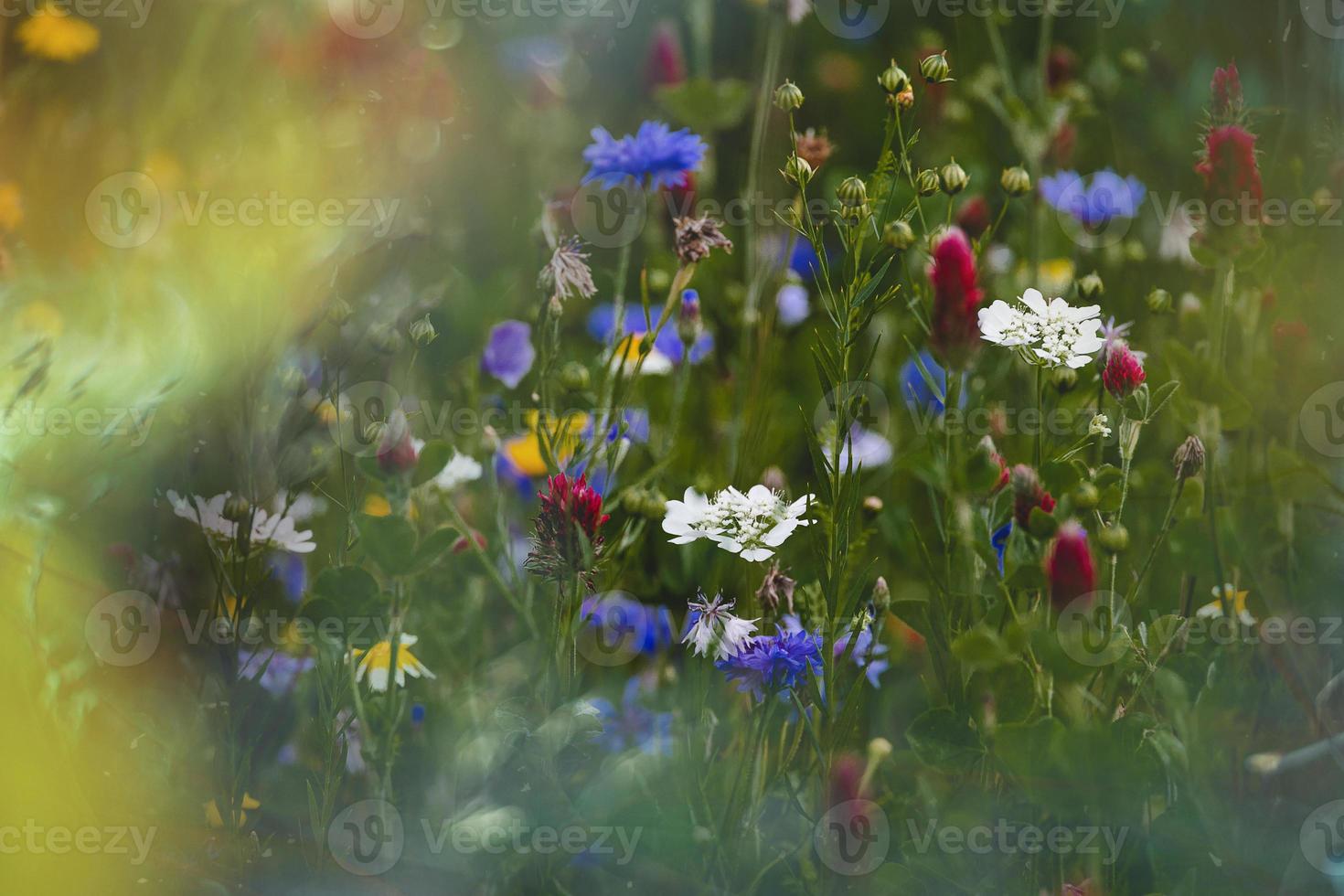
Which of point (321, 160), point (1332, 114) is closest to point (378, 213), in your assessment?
point (321, 160)

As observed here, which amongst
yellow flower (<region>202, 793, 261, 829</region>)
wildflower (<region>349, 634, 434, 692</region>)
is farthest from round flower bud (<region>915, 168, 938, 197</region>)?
yellow flower (<region>202, 793, 261, 829</region>)

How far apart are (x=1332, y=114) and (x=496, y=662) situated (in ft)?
2.92

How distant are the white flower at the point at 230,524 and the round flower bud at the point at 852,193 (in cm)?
44

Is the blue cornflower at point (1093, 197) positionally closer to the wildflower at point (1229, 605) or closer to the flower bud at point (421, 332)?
the wildflower at point (1229, 605)

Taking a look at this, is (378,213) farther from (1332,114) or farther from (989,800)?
(1332,114)

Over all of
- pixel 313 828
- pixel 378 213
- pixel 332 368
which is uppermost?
pixel 378 213

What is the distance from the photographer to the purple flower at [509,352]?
3.85 ft

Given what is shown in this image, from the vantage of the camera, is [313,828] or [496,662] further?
[496,662]

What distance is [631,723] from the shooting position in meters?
0.94

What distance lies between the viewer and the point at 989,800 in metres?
0.78

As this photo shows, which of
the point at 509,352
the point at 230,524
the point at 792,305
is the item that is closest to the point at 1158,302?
the point at 792,305

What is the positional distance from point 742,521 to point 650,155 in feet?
1.10

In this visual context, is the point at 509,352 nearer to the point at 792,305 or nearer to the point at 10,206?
the point at 792,305

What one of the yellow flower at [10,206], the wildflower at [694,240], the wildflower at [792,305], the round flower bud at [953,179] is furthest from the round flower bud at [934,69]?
the yellow flower at [10,206]
